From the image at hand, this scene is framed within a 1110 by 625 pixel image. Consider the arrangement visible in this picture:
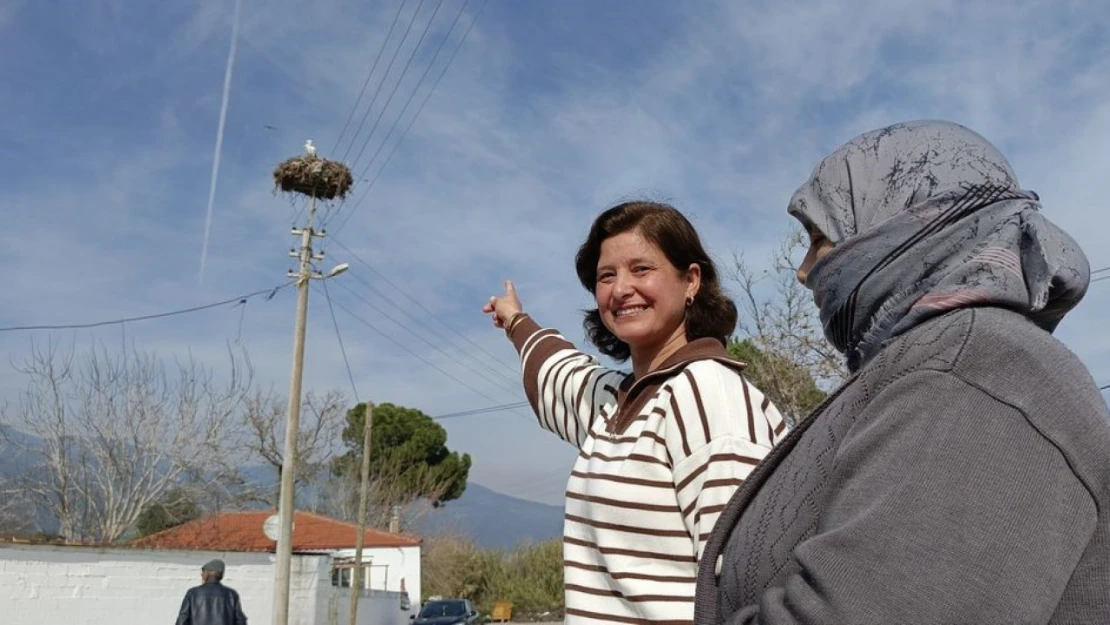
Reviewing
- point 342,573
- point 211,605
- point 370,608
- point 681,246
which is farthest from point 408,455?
point 681,246

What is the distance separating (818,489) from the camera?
1.20 metres

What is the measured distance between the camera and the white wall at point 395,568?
37656 millimetres

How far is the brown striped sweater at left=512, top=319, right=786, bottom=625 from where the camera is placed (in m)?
1.85

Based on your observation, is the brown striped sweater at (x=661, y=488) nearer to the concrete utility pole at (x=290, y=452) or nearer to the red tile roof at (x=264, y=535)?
the concrete utility pole at (x=290, y=452)

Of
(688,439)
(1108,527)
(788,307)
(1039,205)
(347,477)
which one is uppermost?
(347,477)

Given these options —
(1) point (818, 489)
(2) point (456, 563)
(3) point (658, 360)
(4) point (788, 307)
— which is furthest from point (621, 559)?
(2) point (456, 563)

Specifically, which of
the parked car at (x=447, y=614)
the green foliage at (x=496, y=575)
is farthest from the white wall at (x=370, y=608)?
the green foliage at (x=496, y=575)

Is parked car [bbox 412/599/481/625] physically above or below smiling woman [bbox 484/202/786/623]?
above

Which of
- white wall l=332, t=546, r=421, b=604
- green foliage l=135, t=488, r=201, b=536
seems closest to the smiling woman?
green foliage l=135, t=488, r=201, b=536

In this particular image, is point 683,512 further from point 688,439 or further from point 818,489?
point 818,489

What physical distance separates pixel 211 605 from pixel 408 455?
3987 centimetres

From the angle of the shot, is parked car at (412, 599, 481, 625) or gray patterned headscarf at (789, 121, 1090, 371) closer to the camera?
gray patterned headscarf at (789, 121, 1090, 371)

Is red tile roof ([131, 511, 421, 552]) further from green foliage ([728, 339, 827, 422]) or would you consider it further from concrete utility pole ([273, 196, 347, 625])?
green foliage ([728, 339, 827, 422])

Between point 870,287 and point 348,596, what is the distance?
26.1m
